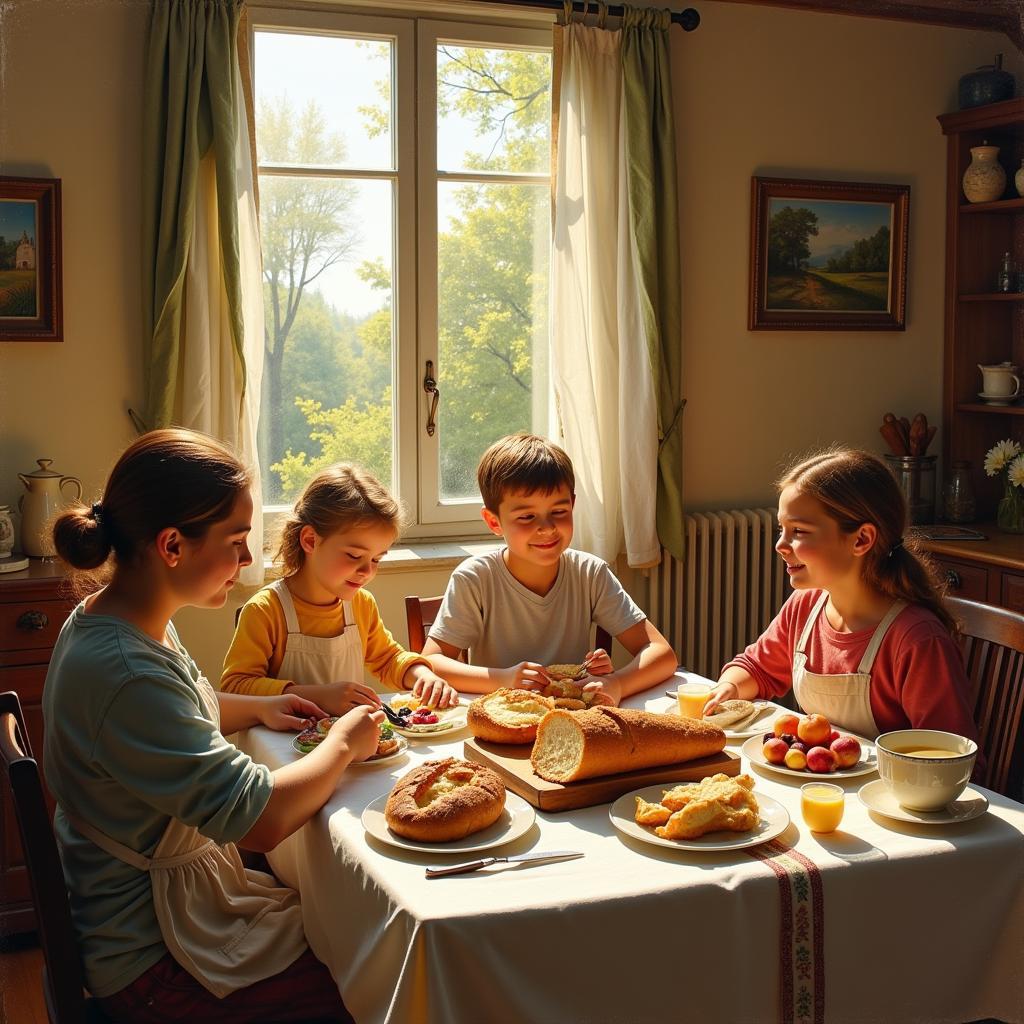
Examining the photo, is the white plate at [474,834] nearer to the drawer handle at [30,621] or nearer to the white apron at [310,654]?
the white apron at [310,654]

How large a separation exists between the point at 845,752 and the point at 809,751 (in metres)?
0.05

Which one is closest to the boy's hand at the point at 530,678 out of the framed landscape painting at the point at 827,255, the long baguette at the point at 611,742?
the long baguette at the point at 611,742

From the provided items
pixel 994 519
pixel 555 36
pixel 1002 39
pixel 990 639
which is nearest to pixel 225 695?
pixel 990 639

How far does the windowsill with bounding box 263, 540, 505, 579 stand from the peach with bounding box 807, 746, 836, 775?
1954mm

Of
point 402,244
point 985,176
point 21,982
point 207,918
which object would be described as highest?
point 985,176

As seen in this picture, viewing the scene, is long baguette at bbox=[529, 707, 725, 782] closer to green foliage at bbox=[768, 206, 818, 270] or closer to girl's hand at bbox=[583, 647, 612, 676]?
girl's hand at bbox=[583, 647, 612, 676]

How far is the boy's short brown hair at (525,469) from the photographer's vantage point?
242cm

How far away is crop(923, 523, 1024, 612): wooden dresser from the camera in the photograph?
12.1 ft

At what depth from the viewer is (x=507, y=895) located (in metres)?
1.33

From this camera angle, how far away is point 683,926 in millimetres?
1350

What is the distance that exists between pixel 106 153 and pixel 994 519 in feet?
11.0

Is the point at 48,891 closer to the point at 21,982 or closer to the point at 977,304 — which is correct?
the point at 21,982

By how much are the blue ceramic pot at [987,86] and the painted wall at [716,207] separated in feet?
0.47

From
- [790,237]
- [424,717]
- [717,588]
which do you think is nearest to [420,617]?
[424,717]
